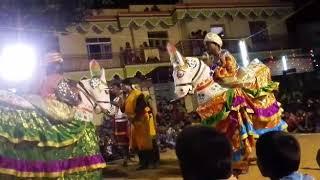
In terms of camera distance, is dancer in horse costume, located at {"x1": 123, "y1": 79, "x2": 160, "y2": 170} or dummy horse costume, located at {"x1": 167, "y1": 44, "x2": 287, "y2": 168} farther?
dancer in horse costume, located at {"x1": 123, "y1": 79, "x2": 160, "y2": 170}

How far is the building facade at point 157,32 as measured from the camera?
23359 millimetres

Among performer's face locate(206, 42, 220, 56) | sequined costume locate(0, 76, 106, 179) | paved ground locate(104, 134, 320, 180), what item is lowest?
paved ground locate(104, 134, 320, 180)

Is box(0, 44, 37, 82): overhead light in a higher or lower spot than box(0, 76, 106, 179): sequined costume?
higher

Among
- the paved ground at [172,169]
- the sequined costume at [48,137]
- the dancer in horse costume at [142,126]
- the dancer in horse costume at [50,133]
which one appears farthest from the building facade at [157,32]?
the sequined costume at [48,137]

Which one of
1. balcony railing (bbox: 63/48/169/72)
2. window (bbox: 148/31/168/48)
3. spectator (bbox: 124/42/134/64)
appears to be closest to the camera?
balcony railing (bbox: 63/48/169/72)

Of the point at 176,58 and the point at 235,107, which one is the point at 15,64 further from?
the point at 235,107

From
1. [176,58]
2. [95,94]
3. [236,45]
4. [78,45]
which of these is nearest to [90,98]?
[95,94]

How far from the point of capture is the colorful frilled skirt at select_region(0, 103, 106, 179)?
497 cm

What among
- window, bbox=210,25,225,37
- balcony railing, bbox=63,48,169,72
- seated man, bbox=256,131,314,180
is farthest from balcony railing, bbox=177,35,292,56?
seated man, bbox=256,131,314,180

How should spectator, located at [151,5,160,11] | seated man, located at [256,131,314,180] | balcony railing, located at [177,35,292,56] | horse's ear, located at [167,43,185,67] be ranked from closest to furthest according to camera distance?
seated man, located at [256,131,314,180], horse's ear, located at [167,43,185,67], balcony railing, located at [177,35,292,56], spectator, located at [151,5,160,11]

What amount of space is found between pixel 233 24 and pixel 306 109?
14.0 m

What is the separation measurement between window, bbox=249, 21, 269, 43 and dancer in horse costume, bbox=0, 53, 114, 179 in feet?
74.0

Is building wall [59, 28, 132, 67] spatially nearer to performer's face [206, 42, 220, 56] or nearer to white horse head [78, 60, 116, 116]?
performer's face [206, 42, 220, 56]

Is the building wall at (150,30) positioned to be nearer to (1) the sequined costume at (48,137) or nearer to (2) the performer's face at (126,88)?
(2) the performer's face at (126,88)
